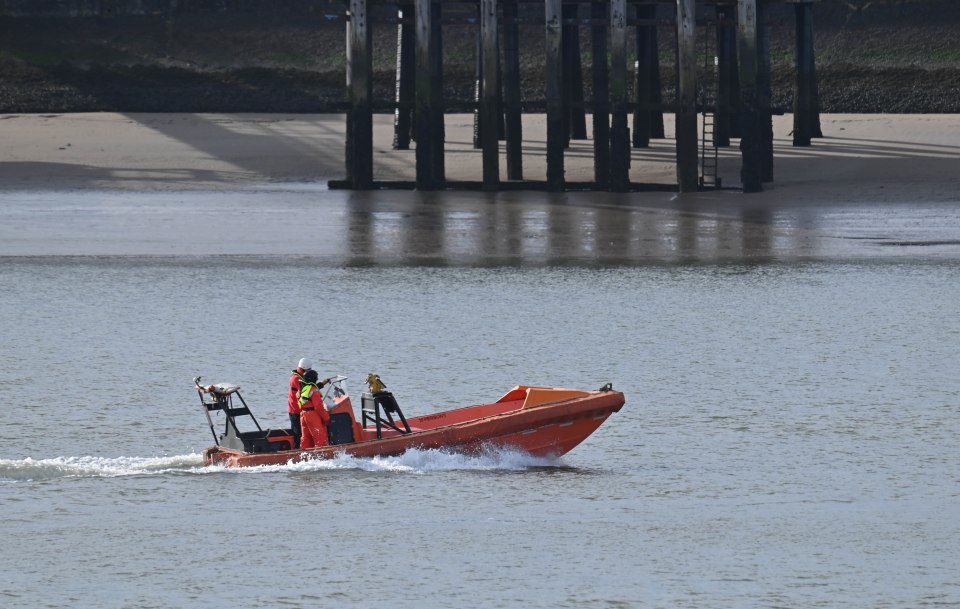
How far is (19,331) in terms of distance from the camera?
79.3ft

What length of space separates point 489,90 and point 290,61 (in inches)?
640

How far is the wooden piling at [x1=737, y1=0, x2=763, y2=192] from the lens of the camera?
31703mm

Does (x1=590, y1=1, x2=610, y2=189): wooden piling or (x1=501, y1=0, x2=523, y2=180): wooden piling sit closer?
(x1=590, y1=1, x2=610, y2=189): wooden piling

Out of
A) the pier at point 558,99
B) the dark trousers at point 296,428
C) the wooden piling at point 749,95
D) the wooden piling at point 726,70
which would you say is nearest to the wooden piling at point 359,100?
the pier at point 558,99

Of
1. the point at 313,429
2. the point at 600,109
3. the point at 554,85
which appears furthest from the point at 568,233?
the point at 313,429

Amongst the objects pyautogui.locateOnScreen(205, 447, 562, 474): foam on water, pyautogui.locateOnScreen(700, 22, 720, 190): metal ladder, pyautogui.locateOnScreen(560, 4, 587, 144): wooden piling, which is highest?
pyautogui.locateOnScreen(560, 4, 587, 144): wooden piling

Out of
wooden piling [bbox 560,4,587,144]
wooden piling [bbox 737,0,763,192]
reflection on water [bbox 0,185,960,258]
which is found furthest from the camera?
wooden piling [bbox 560,4,587,144]

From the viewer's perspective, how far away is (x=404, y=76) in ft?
123

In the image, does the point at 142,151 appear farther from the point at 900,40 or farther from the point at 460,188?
the point at 900,40

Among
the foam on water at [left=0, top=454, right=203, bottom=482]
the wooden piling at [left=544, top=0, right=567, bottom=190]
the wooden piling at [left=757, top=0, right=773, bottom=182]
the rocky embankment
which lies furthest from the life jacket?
the rocky embankment

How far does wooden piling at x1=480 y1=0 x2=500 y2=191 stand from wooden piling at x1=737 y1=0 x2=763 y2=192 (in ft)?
14.5

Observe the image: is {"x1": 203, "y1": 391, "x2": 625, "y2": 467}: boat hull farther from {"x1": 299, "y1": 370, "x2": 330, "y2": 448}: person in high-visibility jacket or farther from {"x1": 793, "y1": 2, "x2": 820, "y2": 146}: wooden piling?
{"x1": 793, "y1": 2, "x2": 820, "y2": 146}: wooden piling

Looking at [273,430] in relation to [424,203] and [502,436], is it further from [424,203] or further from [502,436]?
[424,203]

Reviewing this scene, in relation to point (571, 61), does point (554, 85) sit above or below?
below
